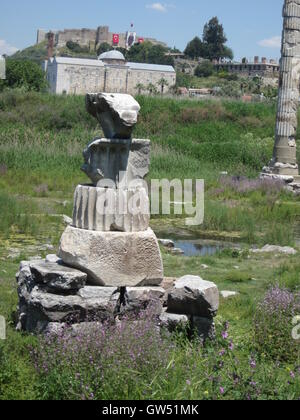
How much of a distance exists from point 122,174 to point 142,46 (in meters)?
108

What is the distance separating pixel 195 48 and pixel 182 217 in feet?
322

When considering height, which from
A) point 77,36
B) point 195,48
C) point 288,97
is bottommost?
point 288,97

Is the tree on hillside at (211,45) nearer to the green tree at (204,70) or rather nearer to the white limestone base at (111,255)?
the green tree at (204,70)

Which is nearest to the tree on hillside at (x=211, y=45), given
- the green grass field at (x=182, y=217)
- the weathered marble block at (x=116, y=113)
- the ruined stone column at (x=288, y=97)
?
the green grass field at (x=182, y=217)

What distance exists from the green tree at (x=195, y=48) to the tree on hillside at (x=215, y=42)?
100 centimetres

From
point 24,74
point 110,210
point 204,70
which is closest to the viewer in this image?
point 110,210

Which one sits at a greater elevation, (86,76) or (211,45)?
(211,45)

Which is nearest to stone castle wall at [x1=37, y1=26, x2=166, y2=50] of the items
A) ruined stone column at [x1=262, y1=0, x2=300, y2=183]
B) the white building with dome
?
the white building with dome

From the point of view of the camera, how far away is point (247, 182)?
1880cm

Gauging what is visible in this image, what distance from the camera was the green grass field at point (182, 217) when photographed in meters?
5.12

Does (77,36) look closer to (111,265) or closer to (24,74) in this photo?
(24,74)

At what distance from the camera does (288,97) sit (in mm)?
20609

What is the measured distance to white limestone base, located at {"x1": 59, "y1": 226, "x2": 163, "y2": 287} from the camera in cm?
643

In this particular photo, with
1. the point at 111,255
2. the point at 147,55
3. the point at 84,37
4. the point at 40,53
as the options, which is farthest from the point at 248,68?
the point at 111,255
